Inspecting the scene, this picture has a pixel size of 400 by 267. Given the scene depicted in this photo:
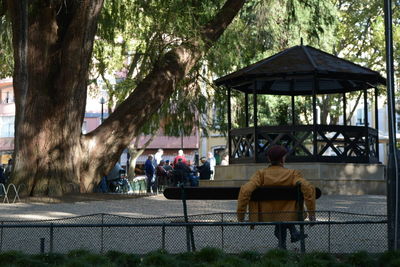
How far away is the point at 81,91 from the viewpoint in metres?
19.5

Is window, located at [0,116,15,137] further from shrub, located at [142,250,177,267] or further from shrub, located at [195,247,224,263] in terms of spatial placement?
shrub, located at [142,250,177,267]

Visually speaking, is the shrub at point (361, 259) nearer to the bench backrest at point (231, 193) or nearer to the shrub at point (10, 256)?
the bench backrest at point (231, 193)

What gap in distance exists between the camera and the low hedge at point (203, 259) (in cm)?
702

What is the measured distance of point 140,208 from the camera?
617 inches

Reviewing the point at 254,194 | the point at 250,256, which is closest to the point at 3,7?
the point at 254,194

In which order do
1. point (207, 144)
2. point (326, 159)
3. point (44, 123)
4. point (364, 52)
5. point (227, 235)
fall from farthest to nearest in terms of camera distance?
Answer: 1. point (207, 144)
2. point (364, 52)
3. point (326, 159)
4. point (44, 123)
5. point (227, 235)

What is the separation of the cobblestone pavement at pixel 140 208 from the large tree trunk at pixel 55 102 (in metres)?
1.99

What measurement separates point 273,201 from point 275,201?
0.02 metres

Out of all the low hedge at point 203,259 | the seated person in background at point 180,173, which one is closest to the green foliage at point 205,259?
the low hedge at point 203,259

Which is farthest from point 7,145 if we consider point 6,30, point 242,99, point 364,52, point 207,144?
point 6,30

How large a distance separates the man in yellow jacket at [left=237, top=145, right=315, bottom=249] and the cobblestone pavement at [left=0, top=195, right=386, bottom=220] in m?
5.18

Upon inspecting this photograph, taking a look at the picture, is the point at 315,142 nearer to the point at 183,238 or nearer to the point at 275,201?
the point at 275,201

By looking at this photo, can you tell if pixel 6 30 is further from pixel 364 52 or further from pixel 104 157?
pixel 364 52

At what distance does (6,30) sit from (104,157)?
419 cm
